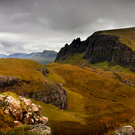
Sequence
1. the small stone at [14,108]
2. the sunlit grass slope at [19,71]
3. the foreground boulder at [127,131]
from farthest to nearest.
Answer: the sunlit grass slope at [19,71]
the small stone at [14,108]
the foreground boulder at [127,131]

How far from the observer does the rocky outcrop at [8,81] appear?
195ft

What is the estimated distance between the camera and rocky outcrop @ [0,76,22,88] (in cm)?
5949

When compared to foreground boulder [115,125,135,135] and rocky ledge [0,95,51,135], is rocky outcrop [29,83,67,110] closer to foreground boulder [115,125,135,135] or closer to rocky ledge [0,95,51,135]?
rocky ledge [0,95,51,135]

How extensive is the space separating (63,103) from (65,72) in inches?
4330


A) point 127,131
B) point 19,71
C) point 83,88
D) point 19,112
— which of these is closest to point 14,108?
point 19,112

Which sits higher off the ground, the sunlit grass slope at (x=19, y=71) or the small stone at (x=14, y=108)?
the sunlit grass slope at (x=19, y=71)

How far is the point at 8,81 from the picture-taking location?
204 feet

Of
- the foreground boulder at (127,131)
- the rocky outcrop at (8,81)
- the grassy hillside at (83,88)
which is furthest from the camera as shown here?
the grassy hillside at (83,88)

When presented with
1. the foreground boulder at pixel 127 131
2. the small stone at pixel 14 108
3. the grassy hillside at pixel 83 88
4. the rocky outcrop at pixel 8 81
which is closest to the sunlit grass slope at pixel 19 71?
the grassy hillside at pixel 83 88

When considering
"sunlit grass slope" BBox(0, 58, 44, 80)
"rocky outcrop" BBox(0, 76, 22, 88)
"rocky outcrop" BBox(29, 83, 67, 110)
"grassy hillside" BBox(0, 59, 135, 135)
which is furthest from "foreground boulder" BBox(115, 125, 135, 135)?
"sunlit grass slope" BBox(0, 58, 44, 80)

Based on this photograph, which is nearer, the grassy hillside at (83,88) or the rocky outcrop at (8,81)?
the rocky outcrop at (8,81)

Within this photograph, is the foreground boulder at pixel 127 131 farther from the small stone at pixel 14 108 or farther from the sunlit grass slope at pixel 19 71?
the sunlit grass slope at pixel 19 71

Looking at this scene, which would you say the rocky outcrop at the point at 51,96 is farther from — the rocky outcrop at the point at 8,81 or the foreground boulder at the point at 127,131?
the foreground boulder at the point at 127,131

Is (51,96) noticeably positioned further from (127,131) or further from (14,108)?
(127,131)
